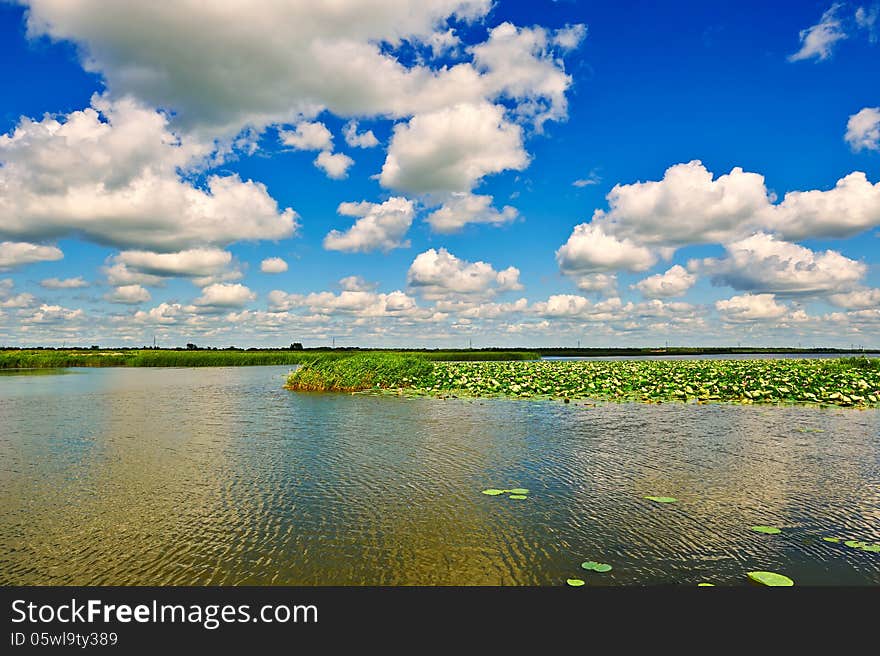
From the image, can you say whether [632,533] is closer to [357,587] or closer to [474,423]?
[357,587]

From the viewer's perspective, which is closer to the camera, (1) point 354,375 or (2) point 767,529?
(2) point 767,529

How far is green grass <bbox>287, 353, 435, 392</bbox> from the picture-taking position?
92.1ft

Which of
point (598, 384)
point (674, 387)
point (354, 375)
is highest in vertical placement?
point (354, 375)

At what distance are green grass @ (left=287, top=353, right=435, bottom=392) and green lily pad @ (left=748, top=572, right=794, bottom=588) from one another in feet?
76.4

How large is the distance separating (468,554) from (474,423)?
10441 mm

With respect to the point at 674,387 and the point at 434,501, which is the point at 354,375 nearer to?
the point at 674,387

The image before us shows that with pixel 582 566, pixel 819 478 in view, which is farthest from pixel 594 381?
pixel 582 566

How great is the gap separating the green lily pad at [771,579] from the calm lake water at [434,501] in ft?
0.46

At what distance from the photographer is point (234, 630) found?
4.67 meters

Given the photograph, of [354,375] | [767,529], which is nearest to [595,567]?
[767,529]

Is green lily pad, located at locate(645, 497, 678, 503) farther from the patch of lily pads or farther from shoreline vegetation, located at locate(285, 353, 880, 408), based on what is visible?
shoreline vegetation, located at locate(285, 353, 880, 408)

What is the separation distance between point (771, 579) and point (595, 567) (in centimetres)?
164

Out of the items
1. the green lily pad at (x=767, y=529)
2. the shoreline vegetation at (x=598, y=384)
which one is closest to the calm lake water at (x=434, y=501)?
the green lily pad at (x=767, y=529)

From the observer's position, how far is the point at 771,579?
5332mm
